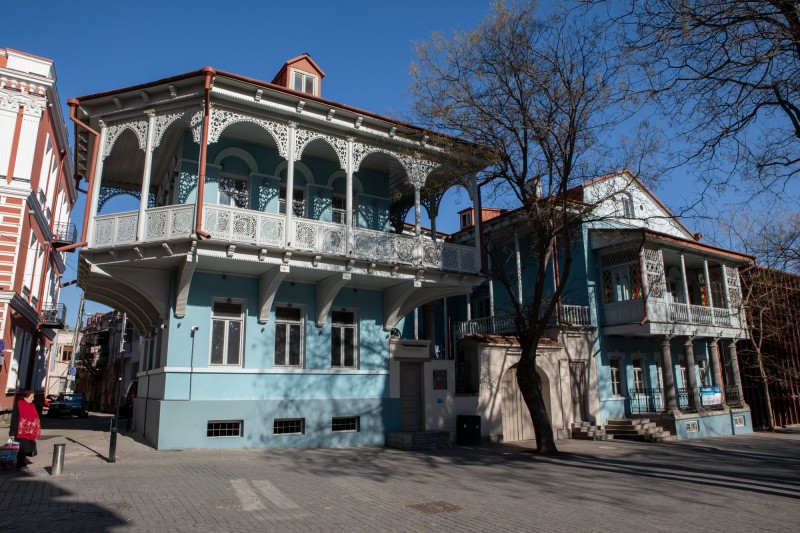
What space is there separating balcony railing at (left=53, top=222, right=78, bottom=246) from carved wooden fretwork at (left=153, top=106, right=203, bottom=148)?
59.4ft

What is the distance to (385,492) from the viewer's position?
9.52 meters

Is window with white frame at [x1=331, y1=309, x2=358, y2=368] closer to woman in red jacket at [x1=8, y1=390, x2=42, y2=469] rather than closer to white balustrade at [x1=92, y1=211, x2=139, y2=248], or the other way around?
white balustrade at [x1=92, y1=211, x2=139, y2=248]

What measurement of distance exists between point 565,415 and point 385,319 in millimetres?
8551

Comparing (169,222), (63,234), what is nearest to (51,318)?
(63,234)

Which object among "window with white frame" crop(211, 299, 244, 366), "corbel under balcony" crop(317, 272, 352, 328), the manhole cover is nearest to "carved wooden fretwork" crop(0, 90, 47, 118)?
"window with white frame" crop(211, 299, 244, 366)

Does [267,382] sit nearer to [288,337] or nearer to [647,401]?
[288,337]

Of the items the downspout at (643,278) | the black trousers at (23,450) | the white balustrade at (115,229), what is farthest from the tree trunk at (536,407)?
the black trousers at (23,450)

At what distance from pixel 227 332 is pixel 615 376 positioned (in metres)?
17.2

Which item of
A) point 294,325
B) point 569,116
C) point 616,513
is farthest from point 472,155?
point 616,513

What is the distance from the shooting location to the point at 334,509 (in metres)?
8.14

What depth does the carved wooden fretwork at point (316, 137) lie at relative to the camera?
15688mm

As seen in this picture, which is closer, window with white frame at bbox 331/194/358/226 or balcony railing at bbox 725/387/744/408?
window with white frame at bbox 331/194/358/226

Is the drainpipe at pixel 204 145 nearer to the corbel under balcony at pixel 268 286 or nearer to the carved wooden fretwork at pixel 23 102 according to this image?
the corbel under balcony at pixel 268 286

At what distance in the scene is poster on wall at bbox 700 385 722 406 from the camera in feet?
79.9
